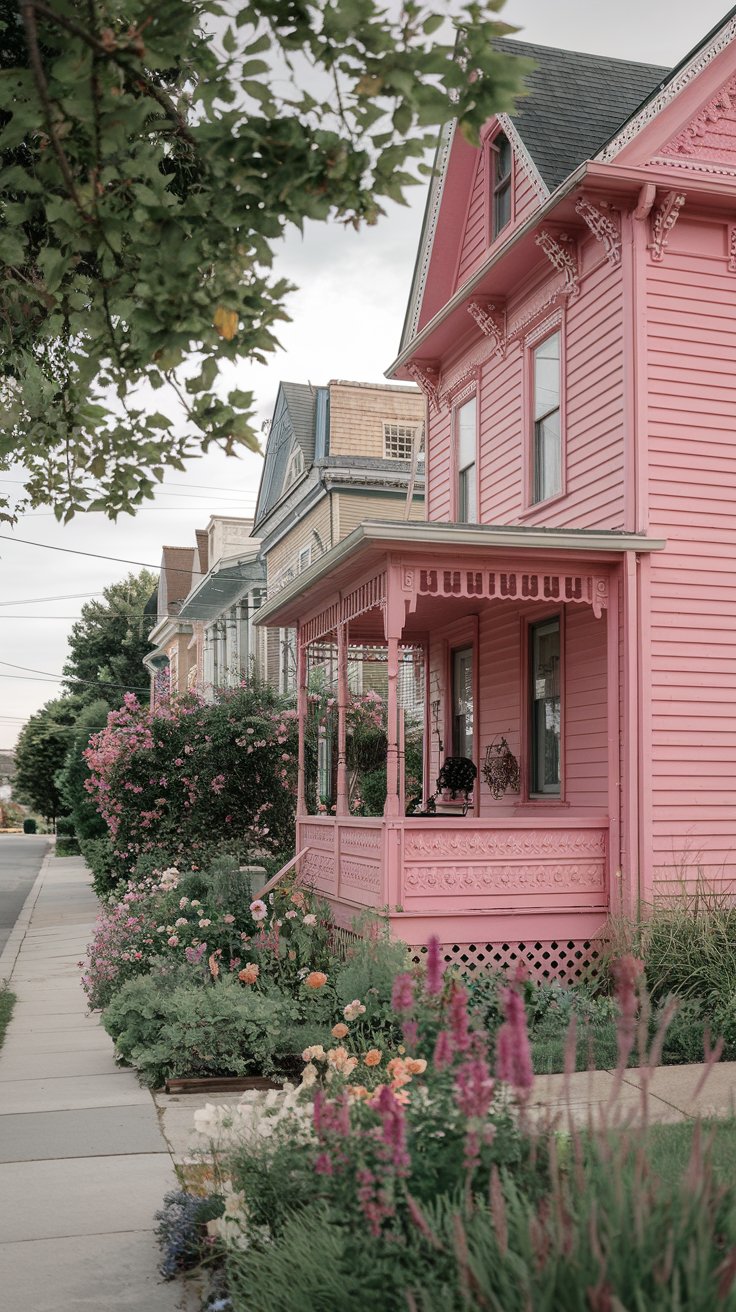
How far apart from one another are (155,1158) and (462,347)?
11591 millimetres

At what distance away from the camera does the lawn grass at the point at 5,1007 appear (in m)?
11.7

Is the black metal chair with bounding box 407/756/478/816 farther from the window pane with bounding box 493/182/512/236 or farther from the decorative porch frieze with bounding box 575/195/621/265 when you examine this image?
the window pane with bounding box 493/182/512/236

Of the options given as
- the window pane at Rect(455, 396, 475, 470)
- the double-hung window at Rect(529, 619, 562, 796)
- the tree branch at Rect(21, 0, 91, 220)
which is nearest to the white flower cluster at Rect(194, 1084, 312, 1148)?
the tree branch at Rect(21, 0, 91, 220)

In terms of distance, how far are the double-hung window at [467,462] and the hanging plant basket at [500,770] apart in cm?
295

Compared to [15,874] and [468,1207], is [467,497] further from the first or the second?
[15,874]

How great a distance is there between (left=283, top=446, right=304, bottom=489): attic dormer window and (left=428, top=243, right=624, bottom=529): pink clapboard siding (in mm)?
11858

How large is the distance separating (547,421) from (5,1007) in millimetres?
8116

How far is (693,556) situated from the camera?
471 inches

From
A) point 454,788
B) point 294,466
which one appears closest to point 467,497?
point 454,788

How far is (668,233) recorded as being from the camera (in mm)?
12086

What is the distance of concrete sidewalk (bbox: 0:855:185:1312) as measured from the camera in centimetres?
510

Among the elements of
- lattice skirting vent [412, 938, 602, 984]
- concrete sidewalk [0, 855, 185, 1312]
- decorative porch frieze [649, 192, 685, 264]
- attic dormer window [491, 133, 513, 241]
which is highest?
attic dormer window [491, 133, 513, 241]

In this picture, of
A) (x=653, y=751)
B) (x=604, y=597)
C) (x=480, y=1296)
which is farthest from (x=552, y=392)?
(x=480, y=1296)

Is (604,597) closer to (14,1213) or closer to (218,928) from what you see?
(218,928)
